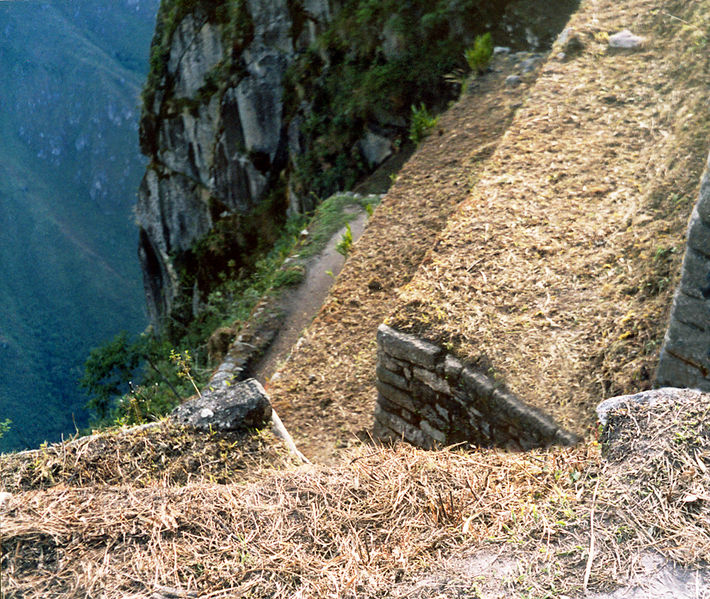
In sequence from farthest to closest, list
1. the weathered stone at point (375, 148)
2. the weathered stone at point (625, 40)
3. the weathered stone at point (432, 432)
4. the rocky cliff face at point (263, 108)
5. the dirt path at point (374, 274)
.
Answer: the weathered stone at point (375, 148) < the rocky cliff face at point (263, 108) < the weathered stone at point (625, 40) < the dirt path at point (374, 274) < the weathered stone at point (432, 432)

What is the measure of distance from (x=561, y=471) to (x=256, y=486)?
4.08 ft

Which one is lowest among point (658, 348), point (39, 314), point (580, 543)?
point (39, 314)

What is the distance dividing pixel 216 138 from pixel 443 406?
1374 centimetres

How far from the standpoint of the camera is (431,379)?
3.79 metres

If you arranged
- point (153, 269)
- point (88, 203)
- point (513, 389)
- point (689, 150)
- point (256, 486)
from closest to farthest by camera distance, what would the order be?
point (256, 486) → point (513, 389) → point (689, 150) → point (153, 269) → point (88, 203)

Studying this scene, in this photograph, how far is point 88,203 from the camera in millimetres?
41500

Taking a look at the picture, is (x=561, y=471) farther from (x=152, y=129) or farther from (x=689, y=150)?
(x=152, y=129)

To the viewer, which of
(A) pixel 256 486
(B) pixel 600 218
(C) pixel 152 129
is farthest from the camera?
(C) pixel 152 129

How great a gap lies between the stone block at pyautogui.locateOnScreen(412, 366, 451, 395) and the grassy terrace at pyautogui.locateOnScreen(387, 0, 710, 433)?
0.21m

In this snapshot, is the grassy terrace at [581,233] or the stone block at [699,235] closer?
→ the stone block at [699,235]

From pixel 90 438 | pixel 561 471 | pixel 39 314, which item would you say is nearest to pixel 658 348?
pixel 561 471

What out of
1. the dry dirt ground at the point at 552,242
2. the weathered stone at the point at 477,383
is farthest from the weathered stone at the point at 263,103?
the weathered stone at the point at 477,383

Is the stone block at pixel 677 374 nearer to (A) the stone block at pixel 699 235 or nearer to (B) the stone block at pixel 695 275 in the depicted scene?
(B) the stone block at pixel 695 275

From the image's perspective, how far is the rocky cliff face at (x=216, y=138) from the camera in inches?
566
